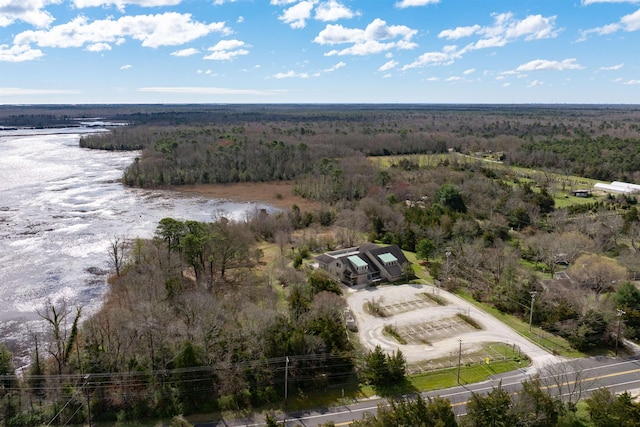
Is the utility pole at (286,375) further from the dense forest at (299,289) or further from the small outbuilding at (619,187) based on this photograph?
the small outbuilding at (619,187)

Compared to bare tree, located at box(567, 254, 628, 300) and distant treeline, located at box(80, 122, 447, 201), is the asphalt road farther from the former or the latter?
distant treeline, located at box(80, 122, 447, 201)

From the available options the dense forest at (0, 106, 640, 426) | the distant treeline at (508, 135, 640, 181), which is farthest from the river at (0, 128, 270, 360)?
the distant treeline at (508, 135, 640, 181)

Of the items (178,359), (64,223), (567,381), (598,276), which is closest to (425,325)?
(567,381)

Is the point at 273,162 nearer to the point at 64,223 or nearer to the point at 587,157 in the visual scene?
the point at 64,223

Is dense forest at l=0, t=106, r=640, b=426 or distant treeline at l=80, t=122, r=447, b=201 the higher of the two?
distant treeline at l=80, t=122, r=447, b=201

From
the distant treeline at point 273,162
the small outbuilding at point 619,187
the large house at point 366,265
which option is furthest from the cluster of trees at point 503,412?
the small outbuilding at point 619,187

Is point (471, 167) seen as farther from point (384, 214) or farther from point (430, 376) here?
point (430, 376)

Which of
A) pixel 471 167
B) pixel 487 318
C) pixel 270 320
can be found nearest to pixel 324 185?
pixel 471 167
